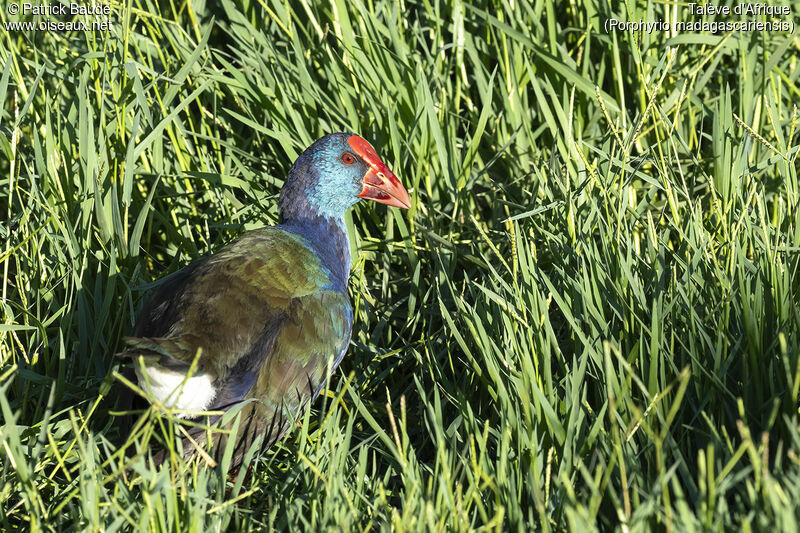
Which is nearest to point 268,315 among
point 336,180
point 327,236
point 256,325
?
point 256,325

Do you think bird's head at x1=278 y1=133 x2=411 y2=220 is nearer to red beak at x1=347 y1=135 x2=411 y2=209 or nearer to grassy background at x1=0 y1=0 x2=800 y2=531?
red beak at x1=347 y1=135 x2=411 y2=209

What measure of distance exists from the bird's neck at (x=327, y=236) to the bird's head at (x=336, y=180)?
0.07 ft

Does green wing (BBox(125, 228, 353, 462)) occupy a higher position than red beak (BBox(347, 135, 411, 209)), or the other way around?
red beak (BBox(347, 135, 411, 209))

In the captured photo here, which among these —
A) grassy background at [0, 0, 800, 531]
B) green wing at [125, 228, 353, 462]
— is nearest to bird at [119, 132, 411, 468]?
green wing at [125, 228, 353, 462]

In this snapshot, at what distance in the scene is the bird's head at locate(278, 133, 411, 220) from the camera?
9.32 ft

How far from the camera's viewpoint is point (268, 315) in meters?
2.36

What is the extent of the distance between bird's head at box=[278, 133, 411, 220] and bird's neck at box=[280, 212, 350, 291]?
0.02m

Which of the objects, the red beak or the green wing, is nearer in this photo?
the green wing

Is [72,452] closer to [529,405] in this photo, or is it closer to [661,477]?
[529,405]

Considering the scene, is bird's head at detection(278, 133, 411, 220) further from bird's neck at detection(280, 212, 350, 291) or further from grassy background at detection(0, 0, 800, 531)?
grassy background at detection(0, 0, 800, 531)

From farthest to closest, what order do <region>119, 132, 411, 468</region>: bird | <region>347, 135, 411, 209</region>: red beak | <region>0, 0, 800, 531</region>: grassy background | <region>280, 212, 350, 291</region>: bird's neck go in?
<region>347, 135, 411, 209</region>: red beak < <region>280, 212, 350, 291</region>: bird's neck < <region>119, 132, 411, 468</region>: bird < <region>0, 0, 800, 531</region>: grassy background

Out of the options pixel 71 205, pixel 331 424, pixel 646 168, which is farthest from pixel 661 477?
pixel 71 205

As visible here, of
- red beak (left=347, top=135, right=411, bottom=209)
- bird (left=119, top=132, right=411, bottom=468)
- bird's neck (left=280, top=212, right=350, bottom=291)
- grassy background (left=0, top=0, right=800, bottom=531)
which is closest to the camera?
grassy background (left=0, top=0, right=800, bottom=531)

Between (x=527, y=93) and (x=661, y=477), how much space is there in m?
2.02
